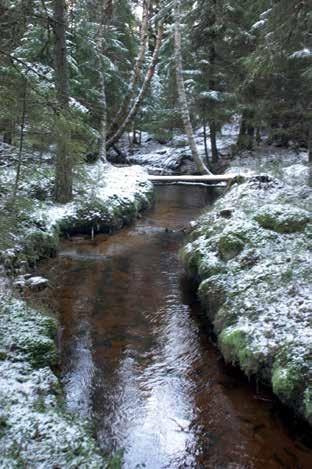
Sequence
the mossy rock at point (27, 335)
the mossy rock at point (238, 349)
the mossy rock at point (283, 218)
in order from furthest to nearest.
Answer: the mossy rock at point (283, 218), the mossy rock at point (238, 349), the mossy rock at point (27, 335)

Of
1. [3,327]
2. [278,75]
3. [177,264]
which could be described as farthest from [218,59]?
[3,327]

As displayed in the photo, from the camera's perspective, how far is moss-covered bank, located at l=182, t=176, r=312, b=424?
4402 millimetres

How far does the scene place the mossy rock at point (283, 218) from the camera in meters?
6.77

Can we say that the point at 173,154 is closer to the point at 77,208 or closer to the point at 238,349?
the point at 77,208

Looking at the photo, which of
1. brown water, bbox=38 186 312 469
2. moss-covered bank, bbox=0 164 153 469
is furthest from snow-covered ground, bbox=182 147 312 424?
moss-covered bank, bbox=0 164 153 469

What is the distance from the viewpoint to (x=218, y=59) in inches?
737

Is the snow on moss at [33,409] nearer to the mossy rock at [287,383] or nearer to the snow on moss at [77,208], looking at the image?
the snow on moss at [77,208]

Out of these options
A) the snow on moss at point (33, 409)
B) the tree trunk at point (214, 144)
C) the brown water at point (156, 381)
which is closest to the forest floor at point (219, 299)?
the snow on moss at point (33, 409)

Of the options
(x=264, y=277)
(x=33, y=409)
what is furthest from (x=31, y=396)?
(x=264, y=277)

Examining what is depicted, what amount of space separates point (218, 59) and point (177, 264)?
1350 centimetres

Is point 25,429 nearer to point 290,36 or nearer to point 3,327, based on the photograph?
point 3,327

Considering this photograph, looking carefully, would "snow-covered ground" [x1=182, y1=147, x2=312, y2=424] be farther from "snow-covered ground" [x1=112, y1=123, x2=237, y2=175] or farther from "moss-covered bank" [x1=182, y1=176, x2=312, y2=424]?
"snow-covered ground" [x1=112, y1=123, x2=237, y2=175]

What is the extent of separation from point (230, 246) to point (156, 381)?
2.84 m

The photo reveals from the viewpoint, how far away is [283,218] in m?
6.95
